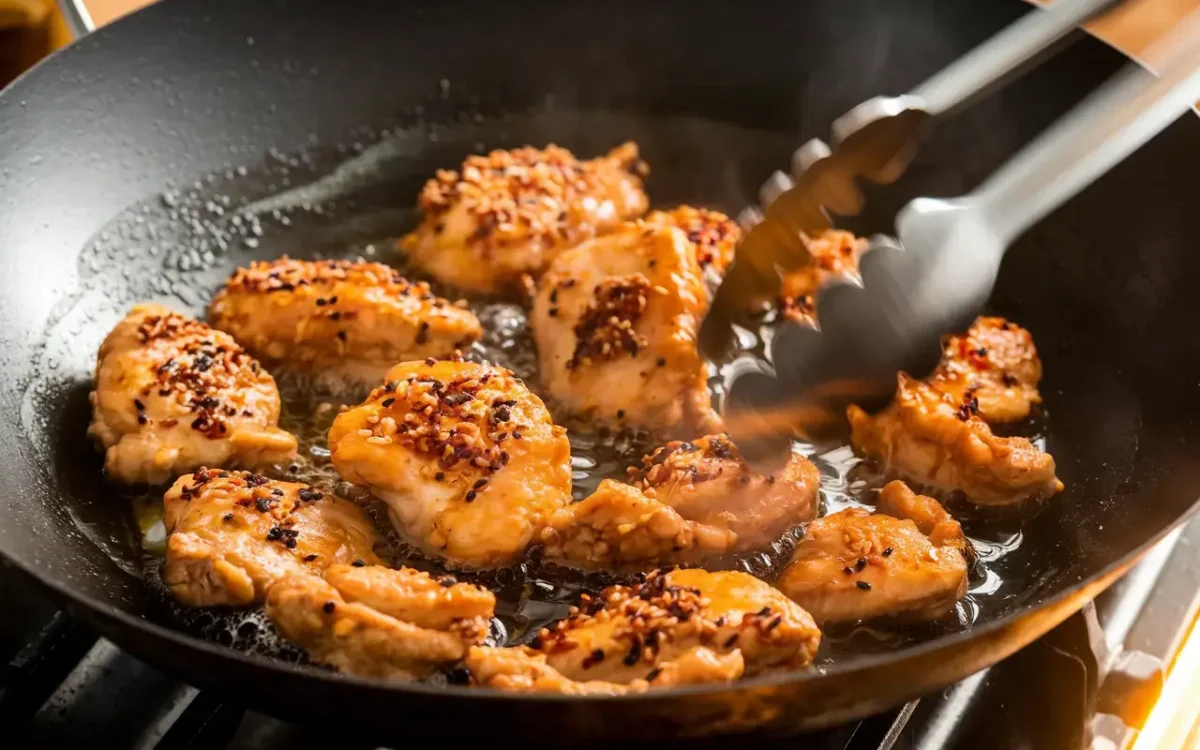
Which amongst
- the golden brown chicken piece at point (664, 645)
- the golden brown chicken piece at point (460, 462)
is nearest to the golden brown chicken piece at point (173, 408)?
the golden brown chicken piece at point (460, 462)

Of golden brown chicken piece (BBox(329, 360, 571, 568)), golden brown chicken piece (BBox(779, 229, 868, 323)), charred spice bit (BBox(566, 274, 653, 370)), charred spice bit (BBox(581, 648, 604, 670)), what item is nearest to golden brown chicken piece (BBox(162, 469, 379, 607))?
golden brown chicken piece (BBox(329, 360, 571, 568))

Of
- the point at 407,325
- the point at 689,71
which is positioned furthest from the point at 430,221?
the point at 689,71

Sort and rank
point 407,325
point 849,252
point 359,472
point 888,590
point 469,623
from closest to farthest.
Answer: point 469,623 → point 888,590 → point 359,472 → point 407,325 → point 849,252

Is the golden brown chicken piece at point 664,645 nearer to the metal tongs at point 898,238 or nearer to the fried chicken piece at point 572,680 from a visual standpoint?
the fried chicken piece at point 572,680

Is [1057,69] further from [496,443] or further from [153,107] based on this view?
[153,107]

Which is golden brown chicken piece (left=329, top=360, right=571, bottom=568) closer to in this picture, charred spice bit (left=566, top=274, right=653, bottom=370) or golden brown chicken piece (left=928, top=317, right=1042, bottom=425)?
charred spice bit (left=566, top=274, right=653, bottom=370)

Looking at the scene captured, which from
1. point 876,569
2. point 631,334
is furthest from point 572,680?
point 631,334

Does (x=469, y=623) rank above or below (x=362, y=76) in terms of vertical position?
below
